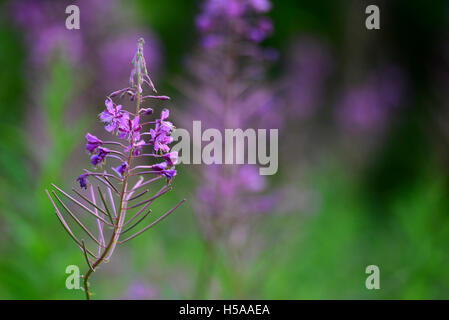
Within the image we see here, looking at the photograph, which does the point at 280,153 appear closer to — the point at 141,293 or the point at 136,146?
the point at 141,293

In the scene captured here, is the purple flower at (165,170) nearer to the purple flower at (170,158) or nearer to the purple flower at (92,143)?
the purple flower at (170,158)

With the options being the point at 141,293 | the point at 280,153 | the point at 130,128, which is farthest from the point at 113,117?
the point at 280,153

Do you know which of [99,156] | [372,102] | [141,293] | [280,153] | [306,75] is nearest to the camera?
[99,156]

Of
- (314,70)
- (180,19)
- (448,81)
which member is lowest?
(448,81)

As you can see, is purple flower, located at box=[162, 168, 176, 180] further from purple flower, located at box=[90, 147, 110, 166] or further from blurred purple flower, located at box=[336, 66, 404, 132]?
blurred purple flower, located at box=[336, 66, 404, 132]

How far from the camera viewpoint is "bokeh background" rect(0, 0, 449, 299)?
292 centimetres

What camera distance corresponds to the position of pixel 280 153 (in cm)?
591

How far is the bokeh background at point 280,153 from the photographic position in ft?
9.57

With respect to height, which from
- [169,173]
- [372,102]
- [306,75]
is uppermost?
[306,75]

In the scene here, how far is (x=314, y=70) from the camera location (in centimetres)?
724

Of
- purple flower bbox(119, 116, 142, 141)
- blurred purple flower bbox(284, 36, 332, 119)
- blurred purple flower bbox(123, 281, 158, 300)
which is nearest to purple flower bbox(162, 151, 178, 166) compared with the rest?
purple flower bbox(119, 116, 142, 141)

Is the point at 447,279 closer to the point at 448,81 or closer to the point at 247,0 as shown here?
the point at 448,81
